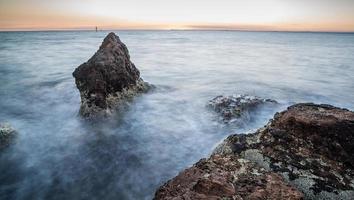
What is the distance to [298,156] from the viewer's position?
146 inches

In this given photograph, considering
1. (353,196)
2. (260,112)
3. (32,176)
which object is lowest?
(32,176)

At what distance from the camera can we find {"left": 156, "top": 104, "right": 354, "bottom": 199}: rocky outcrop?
10.4 ft

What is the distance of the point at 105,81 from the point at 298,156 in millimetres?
6779

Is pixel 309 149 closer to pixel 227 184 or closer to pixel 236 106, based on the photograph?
pixel 227 184

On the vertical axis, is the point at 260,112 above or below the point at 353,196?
below

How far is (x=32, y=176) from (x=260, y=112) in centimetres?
635

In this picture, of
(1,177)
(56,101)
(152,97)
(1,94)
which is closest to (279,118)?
(1,177)

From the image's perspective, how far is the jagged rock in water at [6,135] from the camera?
745 cm

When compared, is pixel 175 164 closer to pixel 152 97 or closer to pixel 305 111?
pixel 305 111

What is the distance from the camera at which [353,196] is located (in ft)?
10.3

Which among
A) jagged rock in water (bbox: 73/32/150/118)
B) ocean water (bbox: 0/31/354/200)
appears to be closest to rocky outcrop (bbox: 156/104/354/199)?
ocean water (bbox: 0/31/354/200)

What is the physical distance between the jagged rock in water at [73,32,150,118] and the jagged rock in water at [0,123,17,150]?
1951 millimetres

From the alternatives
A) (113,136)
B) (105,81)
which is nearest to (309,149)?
(113,136)

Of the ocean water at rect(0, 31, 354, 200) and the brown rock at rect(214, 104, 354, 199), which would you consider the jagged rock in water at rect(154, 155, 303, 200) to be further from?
the ocean water at rect(0, 31, 354, 200)
